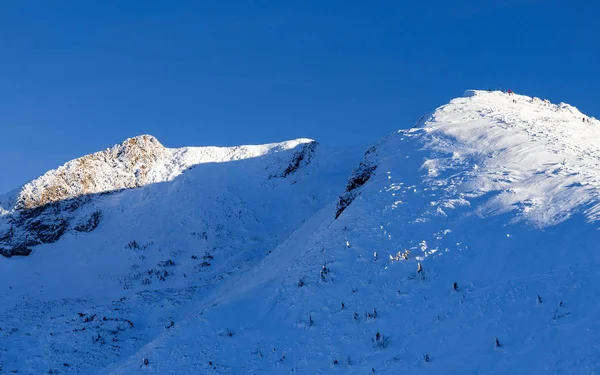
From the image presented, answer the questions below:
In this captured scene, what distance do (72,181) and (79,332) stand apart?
95.3ft

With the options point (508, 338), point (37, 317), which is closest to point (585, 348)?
point (508, 338)

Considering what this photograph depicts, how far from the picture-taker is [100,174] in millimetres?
53156

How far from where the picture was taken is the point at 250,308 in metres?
20.4

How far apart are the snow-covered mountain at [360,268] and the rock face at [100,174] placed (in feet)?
1.85

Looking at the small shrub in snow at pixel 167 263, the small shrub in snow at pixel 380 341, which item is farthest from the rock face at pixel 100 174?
the small shrub in snow at pixel 380 341

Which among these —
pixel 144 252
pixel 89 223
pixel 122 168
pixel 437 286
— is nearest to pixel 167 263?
pixel 144 252

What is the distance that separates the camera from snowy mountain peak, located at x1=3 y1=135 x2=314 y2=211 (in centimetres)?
4992

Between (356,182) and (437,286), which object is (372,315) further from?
(356,182)

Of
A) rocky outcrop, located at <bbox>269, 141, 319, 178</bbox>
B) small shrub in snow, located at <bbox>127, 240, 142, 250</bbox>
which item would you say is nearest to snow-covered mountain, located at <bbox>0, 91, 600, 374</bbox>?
small shrub in snow, located at <bbox>127, 240, 142, 250</bbox>

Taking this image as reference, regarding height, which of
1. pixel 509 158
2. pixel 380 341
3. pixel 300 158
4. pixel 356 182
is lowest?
pixel 380 341

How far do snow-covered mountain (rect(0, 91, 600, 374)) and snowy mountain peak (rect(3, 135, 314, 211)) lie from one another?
701 mm

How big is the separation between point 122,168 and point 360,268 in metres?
39.9

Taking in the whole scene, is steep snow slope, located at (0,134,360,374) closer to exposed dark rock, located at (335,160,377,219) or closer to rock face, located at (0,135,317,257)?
rock face, located at (0,135,317,257)

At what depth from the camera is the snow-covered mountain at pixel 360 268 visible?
1457 cm
